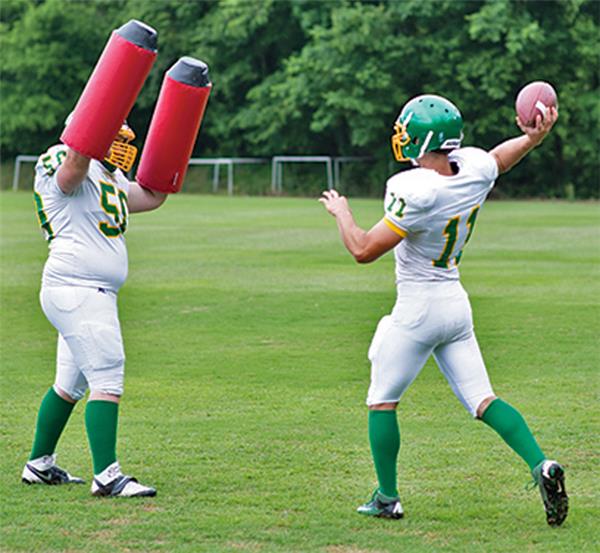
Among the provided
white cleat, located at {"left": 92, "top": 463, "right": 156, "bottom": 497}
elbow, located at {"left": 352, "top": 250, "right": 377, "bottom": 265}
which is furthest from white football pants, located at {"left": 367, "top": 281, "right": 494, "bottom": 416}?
white cleat, located at {"left": 92, "top": 463, "right": 156, "bottom": 497}

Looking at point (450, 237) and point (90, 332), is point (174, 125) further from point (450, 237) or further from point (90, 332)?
point (450, 237)

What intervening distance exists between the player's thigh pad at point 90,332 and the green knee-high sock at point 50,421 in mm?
336

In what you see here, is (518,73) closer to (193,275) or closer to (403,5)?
(403,5)

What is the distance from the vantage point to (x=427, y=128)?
6.05 metres

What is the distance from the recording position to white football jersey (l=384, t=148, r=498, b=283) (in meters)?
5.93

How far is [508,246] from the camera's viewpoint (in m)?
24.4

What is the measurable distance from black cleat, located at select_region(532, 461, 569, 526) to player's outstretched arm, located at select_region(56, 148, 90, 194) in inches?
Result: 106

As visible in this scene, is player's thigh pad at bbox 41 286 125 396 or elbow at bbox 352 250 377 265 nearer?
elbow at bbox 352 250 377 265

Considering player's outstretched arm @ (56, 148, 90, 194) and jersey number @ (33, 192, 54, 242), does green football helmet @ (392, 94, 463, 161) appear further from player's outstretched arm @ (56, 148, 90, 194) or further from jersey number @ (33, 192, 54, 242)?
jersey number @ (33, 192, 54, 242)

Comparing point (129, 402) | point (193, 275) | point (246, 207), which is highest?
point (129, 402)

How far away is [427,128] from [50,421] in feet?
8.69

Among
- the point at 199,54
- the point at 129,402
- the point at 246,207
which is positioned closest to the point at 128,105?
the point at 129,402

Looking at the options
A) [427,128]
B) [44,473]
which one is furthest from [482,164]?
[44,473]

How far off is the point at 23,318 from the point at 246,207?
86.2 ft
